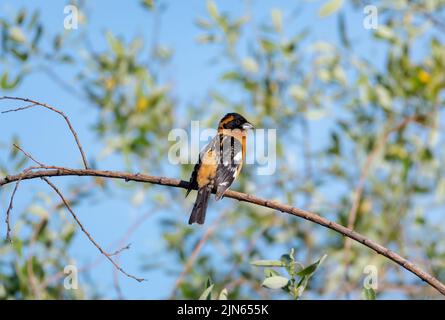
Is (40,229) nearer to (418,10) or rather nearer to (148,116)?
(148,116)

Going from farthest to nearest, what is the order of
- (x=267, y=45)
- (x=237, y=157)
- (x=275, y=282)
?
(x=267, y=45) → (x=237, y=157) → (x=275, y=282)

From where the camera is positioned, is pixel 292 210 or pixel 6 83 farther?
pixel 6 83

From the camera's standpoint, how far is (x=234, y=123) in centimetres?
641

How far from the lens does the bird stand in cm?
538

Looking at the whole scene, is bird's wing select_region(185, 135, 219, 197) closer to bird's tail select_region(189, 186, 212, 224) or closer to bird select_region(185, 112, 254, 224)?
bird select_region(185, 112, 254, 224)

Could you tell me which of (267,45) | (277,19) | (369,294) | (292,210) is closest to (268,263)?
(292,210)

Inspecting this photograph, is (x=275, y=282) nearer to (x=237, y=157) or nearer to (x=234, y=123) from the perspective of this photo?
(x=237, y=157)

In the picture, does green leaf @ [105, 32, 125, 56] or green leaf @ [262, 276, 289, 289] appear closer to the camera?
green leaf @ [262, 276, 289, 289]

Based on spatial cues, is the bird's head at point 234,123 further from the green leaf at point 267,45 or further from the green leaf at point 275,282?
the green leaf at point 275,282

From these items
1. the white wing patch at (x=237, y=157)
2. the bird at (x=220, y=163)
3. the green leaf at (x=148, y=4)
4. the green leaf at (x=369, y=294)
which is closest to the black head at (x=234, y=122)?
the bird at (x=220, y=163)

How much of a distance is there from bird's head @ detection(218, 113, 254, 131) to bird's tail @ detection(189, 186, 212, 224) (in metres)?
1.01

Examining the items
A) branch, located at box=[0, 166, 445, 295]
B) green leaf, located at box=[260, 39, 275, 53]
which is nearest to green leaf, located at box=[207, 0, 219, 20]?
green leaf, located at box=[260, 39, 275, 53]

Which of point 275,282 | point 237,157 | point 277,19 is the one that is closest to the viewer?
point 275,282
